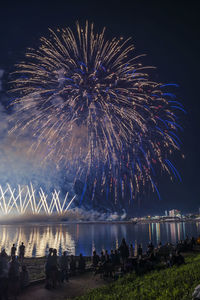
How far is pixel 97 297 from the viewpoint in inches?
464

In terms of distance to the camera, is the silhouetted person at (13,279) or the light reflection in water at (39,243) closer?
the silhouetted person at (13,279)

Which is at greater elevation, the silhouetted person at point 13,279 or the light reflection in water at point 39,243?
the silhouetted person at point 13,279


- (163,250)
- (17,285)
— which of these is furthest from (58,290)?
(163,250)

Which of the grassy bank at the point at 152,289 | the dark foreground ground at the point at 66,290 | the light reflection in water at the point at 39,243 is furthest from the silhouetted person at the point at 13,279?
the light reflection in water at the point at 39,243

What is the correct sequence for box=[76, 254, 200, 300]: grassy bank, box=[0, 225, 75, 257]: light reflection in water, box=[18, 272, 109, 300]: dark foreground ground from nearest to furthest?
box=[76, 254, 200, 300]: grassy bank, box=[18, 272, 109, 300]: dark foreground ground, box=[0, 225, 75, 257]: light reflection in water

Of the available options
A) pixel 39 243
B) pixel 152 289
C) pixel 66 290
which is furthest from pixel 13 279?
pixel 39 243

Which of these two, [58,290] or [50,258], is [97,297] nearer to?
[58,290]

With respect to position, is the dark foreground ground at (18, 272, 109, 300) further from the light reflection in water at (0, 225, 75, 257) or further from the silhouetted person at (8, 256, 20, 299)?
the light reflection in water at (0, 225, 75, 257)

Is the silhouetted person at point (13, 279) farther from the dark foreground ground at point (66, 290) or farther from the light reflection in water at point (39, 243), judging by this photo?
the light reflection in water at point (39, 243)

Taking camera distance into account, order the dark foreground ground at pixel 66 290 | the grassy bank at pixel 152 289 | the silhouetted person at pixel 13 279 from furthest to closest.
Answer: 1. the dark foreground ground at pixel 66 290
2. the silhouetted person at pixel 13 279
3. the grassy bank at pixel 152 289

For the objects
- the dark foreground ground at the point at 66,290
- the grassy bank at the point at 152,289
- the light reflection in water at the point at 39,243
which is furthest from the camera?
the light reflection in water at the point at 39,243

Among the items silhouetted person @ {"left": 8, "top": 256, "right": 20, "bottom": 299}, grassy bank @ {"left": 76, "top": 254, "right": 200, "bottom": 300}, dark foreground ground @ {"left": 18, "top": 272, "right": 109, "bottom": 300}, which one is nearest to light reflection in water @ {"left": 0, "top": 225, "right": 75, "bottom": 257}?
dark foreground ground @ {"left": 18, "top": 272, "right": 109, "bottom": 300}

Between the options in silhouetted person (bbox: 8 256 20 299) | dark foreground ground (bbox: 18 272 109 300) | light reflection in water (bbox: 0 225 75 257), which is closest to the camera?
Result: silhouetted person (bbox: 8 256 20 299)

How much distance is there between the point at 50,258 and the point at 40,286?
1.83 metres
